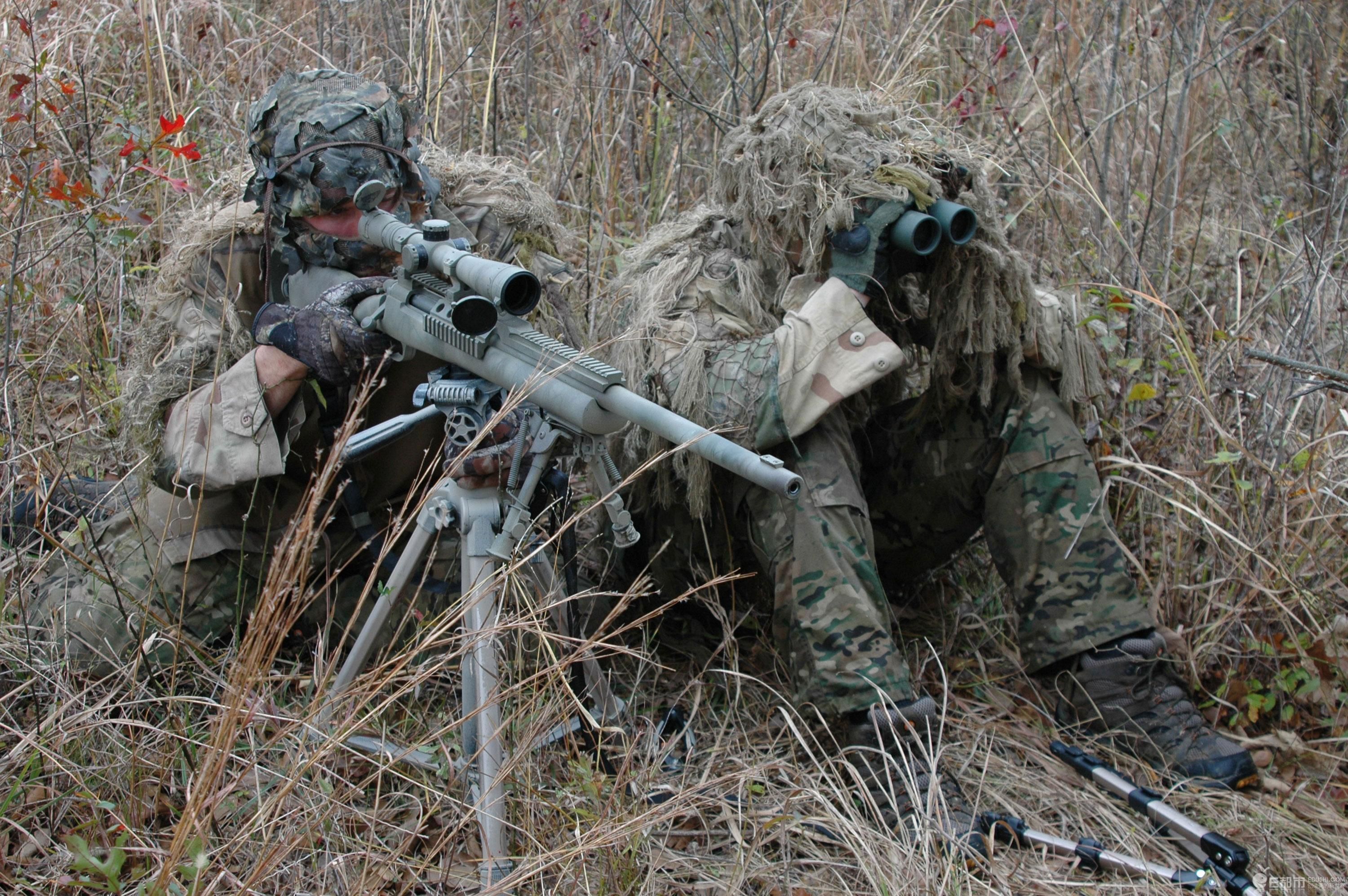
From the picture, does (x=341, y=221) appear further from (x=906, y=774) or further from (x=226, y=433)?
(x=906, y=774)

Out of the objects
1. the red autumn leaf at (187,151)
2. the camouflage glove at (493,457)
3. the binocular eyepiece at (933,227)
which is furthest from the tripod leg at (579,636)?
the red autumn leaf at (187,151)

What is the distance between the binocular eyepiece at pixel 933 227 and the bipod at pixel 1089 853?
111 centimetres

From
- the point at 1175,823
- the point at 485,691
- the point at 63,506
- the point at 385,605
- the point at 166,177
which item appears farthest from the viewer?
the point at 63,506

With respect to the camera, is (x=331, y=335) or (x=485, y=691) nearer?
(x=485, y=691)

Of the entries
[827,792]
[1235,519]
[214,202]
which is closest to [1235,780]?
[1235,519]

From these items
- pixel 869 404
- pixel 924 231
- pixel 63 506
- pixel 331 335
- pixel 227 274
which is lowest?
pixel 63 506

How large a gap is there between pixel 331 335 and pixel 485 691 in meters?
0.71

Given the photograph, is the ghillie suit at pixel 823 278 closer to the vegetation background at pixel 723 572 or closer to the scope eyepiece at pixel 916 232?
the scope eyepiece at pixel 916 232

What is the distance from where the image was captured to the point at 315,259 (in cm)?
234

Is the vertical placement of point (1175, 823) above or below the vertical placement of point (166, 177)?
below

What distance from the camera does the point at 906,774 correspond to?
86.5 inches

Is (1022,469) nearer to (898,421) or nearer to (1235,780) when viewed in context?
(898,421)

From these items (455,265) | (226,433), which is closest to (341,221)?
(226,433)

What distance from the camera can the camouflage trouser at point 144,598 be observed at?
232cm
